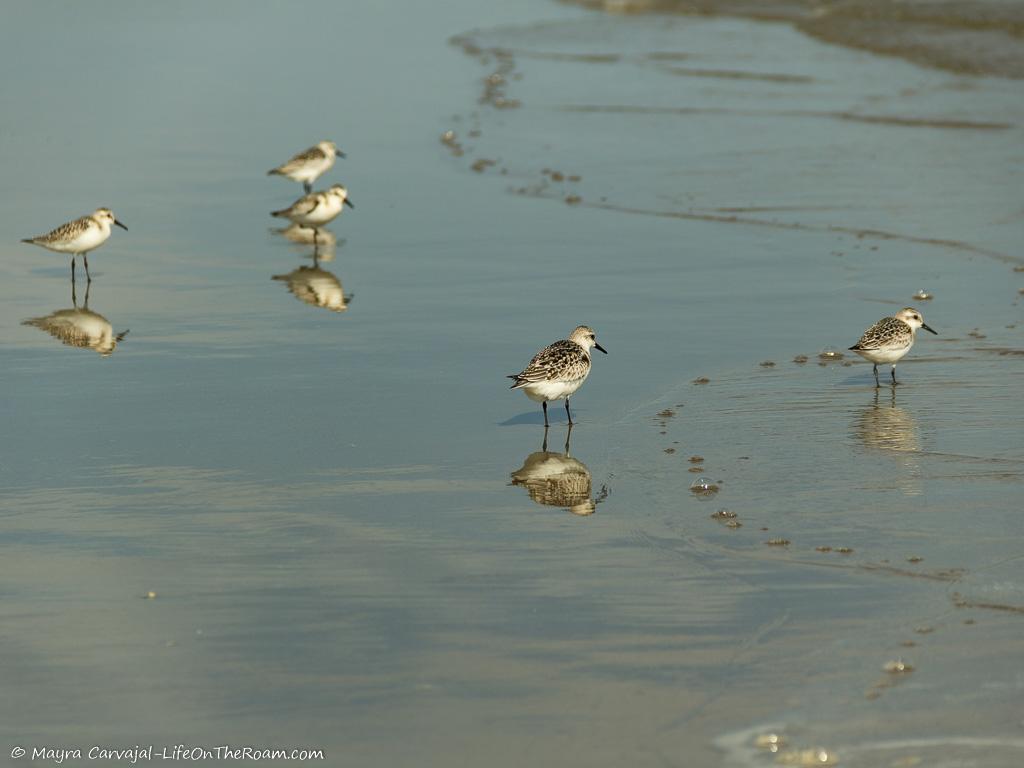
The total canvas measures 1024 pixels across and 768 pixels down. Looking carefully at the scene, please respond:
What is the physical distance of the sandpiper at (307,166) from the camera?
66.9ft

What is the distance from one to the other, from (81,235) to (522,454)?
22.9ft

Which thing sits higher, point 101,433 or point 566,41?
point 566,41

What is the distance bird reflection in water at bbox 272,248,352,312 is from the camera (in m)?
15.0

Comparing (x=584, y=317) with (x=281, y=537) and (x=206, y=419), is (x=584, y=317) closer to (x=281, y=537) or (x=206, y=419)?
(x=206, y=419)

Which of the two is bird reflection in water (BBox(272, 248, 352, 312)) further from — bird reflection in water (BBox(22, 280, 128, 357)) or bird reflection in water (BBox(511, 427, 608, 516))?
bird reflection in water (BBox(511, 427, 608, 516))

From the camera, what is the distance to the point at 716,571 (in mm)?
8367

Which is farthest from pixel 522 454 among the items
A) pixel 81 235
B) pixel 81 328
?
pixel 81 235

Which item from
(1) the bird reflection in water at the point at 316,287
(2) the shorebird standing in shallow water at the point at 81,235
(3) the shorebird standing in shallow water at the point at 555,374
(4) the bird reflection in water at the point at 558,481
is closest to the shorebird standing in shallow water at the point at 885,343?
(3) the shorebird standing in shallow water at the point at 555,374

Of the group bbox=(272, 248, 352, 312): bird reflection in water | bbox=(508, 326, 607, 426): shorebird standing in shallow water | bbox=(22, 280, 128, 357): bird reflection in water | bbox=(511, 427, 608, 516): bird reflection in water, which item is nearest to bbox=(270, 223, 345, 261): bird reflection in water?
bbox=(272, 248, 352, 312): bird reflection in water

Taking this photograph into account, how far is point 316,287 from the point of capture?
15609mm

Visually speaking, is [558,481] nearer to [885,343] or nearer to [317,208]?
[885,343]

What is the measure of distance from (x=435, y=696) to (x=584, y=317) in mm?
7504

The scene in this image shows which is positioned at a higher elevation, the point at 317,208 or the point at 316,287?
the point at 317,208

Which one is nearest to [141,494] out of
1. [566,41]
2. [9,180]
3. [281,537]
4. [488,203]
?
[281,537]
